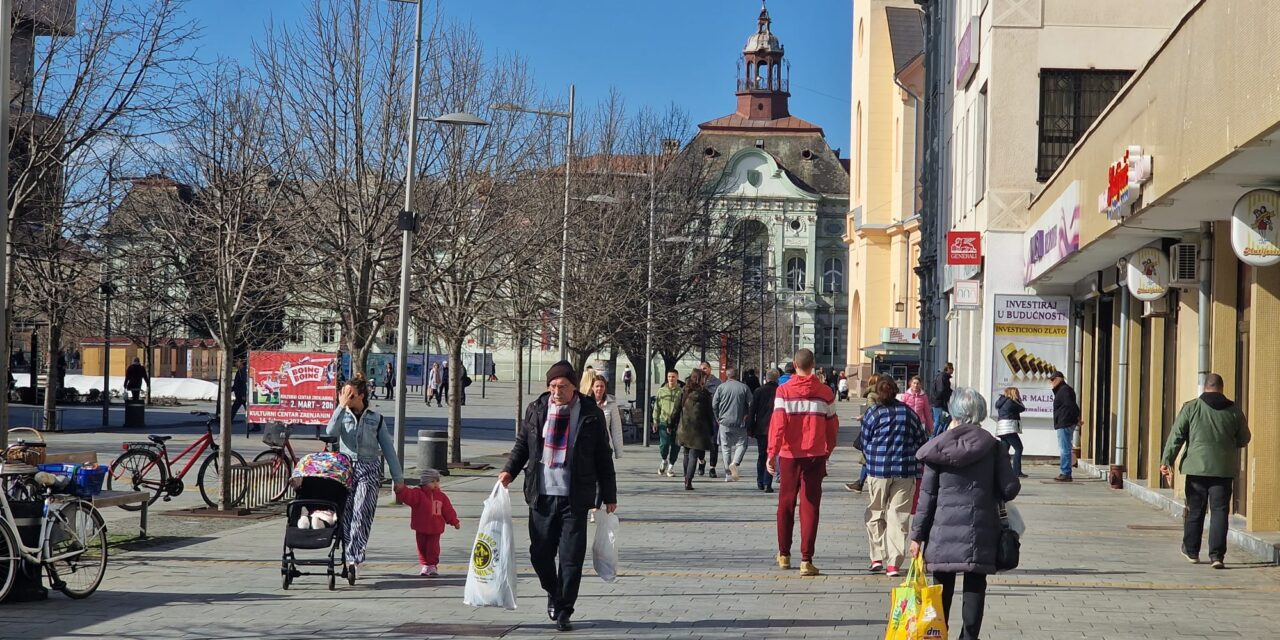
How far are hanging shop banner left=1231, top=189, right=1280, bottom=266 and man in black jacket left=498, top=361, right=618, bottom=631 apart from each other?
5992mm

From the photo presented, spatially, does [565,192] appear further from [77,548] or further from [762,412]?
[77,548]

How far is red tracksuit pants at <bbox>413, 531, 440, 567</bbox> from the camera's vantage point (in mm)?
12539

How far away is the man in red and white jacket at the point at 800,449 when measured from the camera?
13.1m

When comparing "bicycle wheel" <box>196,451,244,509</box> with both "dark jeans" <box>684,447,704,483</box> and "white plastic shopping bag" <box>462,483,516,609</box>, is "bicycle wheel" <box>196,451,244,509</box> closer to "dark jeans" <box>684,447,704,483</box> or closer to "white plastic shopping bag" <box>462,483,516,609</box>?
"dark jeans" <box>684,447,704,483</box>

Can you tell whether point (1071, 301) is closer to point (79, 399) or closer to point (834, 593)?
point (834, 593)

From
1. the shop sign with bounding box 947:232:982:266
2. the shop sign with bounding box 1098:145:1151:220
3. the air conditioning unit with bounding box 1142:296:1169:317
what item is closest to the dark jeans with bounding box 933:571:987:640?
the shop sign with bounding box 1098:145:1151:220

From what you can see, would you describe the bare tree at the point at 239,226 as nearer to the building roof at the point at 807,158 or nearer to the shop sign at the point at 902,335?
the shop sign at the point at 902,335

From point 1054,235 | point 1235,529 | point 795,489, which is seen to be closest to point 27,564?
point 795,489

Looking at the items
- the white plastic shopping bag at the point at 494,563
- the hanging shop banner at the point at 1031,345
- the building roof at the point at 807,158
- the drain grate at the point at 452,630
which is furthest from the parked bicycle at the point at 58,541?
the building roof at the point at 807,158

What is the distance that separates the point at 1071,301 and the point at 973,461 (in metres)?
21.9

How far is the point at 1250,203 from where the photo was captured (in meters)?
13.2

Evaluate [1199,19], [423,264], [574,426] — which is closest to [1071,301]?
[423,264]

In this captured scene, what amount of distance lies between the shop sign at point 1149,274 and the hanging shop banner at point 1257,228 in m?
6.64

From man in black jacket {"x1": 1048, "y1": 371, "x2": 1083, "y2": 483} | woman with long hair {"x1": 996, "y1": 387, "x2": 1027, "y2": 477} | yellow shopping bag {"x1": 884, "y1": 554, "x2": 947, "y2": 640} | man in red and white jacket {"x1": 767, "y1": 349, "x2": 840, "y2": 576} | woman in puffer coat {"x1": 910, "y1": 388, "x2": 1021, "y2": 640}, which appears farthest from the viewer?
man in black jacket {"x1": 1048, "y1": 371, "x2": 1083, "y2": 483}
